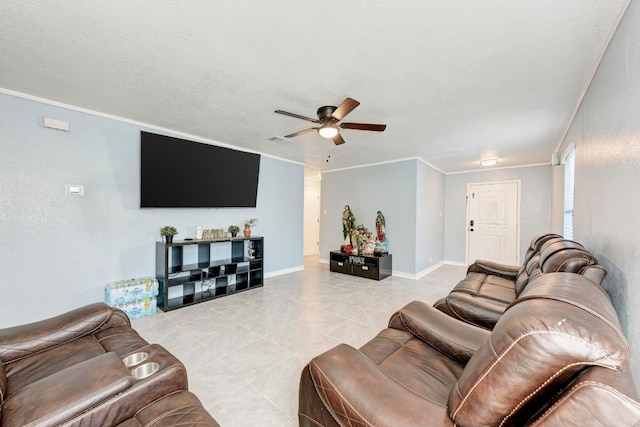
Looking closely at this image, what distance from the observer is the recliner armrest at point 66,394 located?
2.88 feet

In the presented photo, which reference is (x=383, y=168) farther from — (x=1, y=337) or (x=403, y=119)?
(x=1, y=337)

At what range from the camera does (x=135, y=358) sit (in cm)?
133

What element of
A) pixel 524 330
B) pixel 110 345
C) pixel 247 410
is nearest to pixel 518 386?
pixel 524 330

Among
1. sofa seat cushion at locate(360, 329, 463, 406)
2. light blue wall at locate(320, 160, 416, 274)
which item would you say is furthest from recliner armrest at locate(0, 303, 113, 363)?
light blue wall at locate(320, 160, 416, 274)

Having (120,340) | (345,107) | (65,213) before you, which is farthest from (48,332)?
(345,107)

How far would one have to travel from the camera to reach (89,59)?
78.7 inches

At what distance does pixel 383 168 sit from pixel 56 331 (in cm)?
525

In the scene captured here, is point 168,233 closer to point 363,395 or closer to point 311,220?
point 363,395

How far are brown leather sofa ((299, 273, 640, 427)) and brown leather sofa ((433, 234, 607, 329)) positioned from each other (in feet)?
1.84

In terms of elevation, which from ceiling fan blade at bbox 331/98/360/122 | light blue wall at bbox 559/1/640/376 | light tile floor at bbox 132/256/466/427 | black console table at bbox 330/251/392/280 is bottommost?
light tile floor at bbox 132/256/466/427

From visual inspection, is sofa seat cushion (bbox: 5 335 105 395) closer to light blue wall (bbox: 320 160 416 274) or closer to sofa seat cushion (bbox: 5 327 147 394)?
sofa seat cushion (bbox: 5 327 147 394)

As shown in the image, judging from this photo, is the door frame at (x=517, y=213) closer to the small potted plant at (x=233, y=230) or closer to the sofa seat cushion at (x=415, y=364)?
the small potted plant at (x=233, y=230)

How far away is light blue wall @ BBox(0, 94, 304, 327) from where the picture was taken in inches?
102

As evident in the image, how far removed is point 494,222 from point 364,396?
6.42 metres
